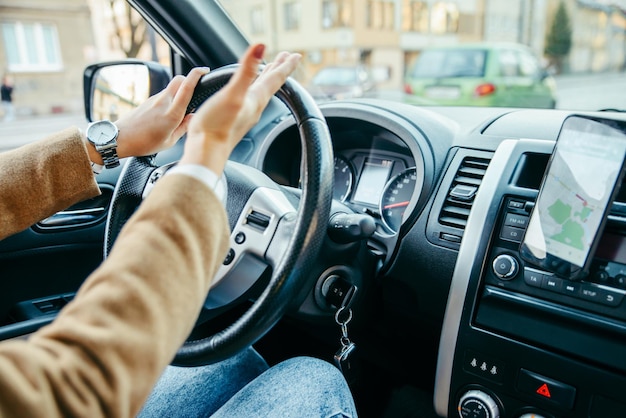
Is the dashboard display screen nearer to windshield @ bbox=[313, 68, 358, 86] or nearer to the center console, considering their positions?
the center console

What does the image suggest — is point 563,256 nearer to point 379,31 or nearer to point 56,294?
point 56,294

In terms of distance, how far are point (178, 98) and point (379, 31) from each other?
16.7 meters

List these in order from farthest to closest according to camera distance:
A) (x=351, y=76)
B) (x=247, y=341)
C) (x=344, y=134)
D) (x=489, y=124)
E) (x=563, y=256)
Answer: (x=351, y=76) < (x=344, y=134) < (x=489, y=124) < (x=563, y=256) < (x=247, y=341)

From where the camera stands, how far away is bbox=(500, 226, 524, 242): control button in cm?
104

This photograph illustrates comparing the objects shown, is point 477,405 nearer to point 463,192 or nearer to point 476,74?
point 463,192

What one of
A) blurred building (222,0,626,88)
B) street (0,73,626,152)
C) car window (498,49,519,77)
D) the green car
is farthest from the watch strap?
blurred building (222,0,626,88)

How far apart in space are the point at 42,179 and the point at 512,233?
91cm

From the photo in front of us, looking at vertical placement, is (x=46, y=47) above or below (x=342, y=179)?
above

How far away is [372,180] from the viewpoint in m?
1.52

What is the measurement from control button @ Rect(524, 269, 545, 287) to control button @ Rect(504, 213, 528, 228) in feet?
0.31

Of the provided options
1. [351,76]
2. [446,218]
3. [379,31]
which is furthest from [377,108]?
[379,31]

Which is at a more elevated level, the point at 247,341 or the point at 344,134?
the point at 344,134

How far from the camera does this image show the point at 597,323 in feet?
3.06

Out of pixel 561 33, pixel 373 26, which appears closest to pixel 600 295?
pixel 561 33
